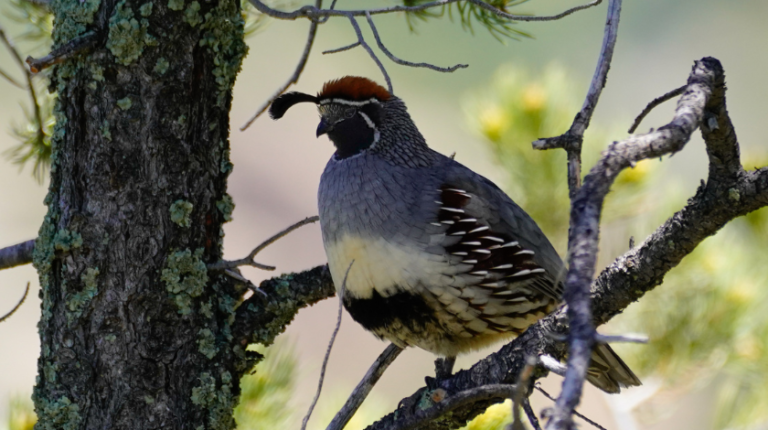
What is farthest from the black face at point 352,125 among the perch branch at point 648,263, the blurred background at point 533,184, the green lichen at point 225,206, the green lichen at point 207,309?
the perch branch at point 648,263

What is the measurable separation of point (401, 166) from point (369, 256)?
412 millimetres

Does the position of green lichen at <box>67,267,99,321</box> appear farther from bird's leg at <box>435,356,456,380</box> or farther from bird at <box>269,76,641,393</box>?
bird's leg at <box>435,356,456,380</box>

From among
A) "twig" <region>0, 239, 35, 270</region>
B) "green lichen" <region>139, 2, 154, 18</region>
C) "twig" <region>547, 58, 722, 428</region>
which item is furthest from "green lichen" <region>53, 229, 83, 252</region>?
"twig" <region>547, 58, 722, 428</region>

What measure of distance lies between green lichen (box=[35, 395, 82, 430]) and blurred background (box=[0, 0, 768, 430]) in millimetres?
540

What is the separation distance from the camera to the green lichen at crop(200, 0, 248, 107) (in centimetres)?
202

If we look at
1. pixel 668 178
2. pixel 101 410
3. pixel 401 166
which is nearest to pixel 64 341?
pixel 101 410

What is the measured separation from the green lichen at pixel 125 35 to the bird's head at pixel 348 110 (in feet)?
2.01

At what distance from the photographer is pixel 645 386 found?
3.27 metres

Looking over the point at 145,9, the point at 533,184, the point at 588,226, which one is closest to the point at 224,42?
the point at 145,9

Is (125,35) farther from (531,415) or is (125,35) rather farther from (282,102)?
(531,415)

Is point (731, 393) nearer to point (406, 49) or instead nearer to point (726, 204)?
point (726, 204)

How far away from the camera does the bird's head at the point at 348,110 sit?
8.23ft

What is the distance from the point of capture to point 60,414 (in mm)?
1897

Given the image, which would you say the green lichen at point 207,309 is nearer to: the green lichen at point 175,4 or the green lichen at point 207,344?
the green lichen at point 207,344
